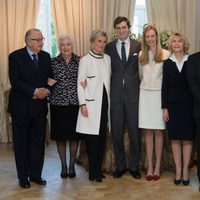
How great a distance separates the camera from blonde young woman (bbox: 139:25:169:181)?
3676 mm

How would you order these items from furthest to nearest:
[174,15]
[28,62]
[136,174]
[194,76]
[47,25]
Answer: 1. [47,25]
2. [174,15]
3. [136,174]
4. [28,62]
5. [194,76]

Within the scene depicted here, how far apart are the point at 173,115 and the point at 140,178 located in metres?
0.79

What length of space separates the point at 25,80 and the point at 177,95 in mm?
1428

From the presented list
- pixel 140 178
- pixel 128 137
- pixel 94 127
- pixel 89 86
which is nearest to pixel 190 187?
pixel 140 178

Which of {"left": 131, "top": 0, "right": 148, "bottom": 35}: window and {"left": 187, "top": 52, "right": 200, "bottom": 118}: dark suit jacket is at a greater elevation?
{"left": 131, "top": 0, "right": 148, "bottom": 35}: window

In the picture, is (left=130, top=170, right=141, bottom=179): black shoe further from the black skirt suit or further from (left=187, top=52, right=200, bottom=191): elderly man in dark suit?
(left=187, top=52, right=200, bottom=191): elderly man in dark suit

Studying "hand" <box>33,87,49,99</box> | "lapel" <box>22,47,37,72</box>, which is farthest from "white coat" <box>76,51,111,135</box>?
"lapel" <box>22,47,37,72</box>

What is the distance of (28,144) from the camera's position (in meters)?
3.73

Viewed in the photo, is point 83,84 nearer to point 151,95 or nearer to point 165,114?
point 151,95

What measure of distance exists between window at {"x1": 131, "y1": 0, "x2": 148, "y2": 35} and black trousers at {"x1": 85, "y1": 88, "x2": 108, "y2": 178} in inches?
100

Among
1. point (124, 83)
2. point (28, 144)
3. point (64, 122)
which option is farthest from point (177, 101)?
point (28, 144)

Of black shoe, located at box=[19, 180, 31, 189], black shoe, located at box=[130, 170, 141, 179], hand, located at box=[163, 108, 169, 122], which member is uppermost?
hand, located at box=[163, 108, 169, 122]

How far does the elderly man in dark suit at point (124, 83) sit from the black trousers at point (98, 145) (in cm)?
11

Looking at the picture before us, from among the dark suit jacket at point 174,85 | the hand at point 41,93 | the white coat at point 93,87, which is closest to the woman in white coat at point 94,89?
the white coat at point 93,87
